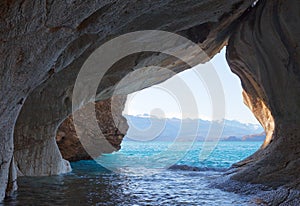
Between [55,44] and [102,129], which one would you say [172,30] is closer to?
[55,44]

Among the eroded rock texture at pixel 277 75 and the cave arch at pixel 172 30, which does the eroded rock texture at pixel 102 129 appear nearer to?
the cave arch at pixel 172 30

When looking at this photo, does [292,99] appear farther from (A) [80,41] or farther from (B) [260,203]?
Answer: (A) [80,41]

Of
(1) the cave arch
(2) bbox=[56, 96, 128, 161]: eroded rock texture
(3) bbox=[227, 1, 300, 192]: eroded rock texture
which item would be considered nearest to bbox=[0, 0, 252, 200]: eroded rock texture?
(1) the cave arch

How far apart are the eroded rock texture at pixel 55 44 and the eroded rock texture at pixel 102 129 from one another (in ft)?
16.5

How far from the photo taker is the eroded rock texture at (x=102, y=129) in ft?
46.2

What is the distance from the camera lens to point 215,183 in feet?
20.8

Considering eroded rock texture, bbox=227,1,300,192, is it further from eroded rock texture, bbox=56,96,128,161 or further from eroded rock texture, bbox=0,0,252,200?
eroded rock texture, bbox=56,96,128,161

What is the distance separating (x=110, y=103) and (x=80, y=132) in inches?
80.4

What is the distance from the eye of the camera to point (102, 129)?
15.4m

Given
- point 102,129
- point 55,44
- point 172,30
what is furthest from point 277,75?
point 102,129

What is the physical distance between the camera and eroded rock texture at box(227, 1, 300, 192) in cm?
570


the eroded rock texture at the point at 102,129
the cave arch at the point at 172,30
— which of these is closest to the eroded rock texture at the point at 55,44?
the cave arch at the point at 172,30

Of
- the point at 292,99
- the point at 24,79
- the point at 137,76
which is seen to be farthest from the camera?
the point at 137,76

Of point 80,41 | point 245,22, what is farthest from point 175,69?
point 80,41
